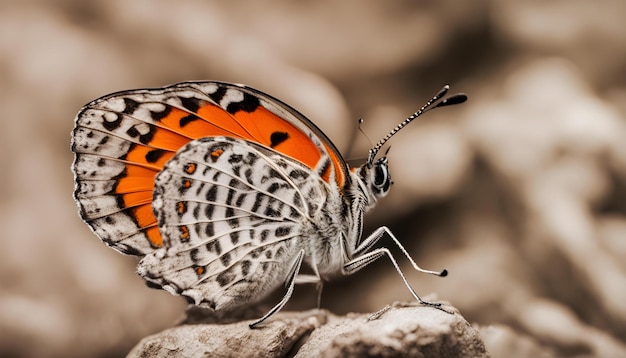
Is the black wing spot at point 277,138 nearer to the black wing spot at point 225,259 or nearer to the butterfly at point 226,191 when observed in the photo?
the butterfly at point 226,191

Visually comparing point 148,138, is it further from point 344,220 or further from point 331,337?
point 331,337

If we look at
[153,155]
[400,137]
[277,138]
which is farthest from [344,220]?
[400,137]

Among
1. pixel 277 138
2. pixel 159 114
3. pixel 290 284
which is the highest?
pixel 159 114

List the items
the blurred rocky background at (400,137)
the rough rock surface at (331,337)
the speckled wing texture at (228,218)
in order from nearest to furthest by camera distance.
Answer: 1. the rough rock surface at (331,337)
2. the speckled wing texture at (228,218)
3. the blurred rocky background at (400,137)

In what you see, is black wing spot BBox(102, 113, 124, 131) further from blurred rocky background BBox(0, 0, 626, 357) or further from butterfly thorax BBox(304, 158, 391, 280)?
Result: blurred rocky background BBox(0, 0, 626, 357)

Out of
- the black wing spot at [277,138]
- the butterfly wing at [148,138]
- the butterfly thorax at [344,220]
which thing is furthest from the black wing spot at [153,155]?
the butterfly thorax at [344,220]

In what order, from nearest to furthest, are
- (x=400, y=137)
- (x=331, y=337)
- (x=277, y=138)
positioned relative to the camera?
(x=331, y=337) → (x=277, y=138) → (x=400, y=137)
